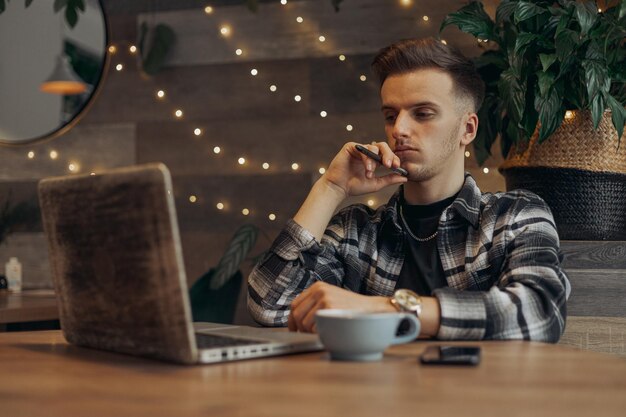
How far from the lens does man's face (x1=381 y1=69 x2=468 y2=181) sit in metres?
1.89

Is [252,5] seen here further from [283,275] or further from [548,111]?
[283,275]

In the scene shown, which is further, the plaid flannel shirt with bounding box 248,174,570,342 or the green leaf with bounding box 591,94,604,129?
the green leaf with bounding box 591,94,604,129

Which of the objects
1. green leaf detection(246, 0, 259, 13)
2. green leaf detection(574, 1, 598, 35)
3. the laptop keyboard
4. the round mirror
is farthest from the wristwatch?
the round mirror

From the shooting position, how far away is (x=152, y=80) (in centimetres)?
317

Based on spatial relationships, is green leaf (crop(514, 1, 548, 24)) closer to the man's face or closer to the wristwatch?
the man's face

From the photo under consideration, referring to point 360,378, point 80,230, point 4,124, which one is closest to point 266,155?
point 4,124

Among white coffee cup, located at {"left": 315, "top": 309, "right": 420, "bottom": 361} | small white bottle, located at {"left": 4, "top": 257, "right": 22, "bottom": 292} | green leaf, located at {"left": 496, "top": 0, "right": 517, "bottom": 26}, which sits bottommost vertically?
small white bottle, located at {"left": 4, "top": 257, "right": 22, "bottom": 292}

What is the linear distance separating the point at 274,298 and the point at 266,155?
1.30m

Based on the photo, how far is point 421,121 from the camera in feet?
6.26

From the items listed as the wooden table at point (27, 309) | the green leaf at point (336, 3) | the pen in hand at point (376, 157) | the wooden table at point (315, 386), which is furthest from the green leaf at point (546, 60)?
the wooden table at point (27, 309)

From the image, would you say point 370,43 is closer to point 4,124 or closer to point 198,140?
point 198,140

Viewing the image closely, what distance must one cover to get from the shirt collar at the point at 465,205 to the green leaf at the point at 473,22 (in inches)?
18.6

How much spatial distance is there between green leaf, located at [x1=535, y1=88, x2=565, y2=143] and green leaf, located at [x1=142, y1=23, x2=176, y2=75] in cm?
156

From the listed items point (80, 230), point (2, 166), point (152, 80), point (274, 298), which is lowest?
point (274, 298)
